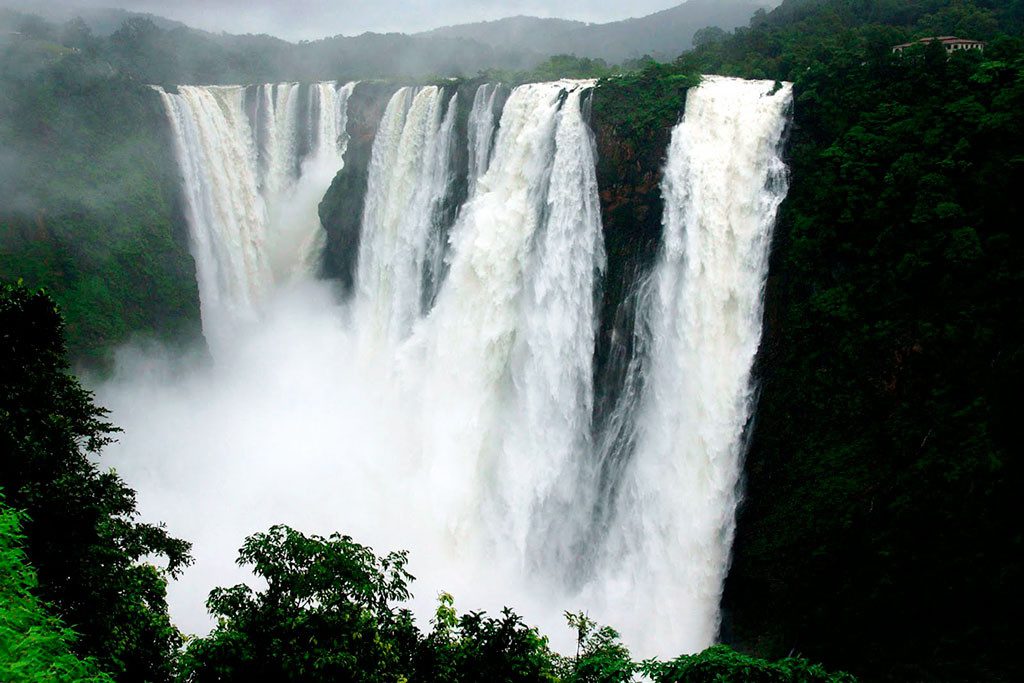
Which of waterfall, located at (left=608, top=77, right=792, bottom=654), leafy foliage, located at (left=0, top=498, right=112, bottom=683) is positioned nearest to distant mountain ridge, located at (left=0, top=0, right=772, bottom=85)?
waterfall, located at (left=608, top=77, right=792, bottom=654)

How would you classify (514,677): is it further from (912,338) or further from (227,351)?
(227,351)

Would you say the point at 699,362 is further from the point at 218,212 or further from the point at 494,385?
the point at 218,212

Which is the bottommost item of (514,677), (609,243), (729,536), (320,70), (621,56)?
(514,677)

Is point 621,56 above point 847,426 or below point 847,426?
above

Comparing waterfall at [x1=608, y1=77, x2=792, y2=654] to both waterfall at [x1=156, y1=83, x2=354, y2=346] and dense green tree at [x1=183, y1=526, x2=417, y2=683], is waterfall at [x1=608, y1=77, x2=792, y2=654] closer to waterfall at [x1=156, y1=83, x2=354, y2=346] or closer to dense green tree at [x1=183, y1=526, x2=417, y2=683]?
dense green tree at [x1=183, y1=526, x2=417, y2=683]

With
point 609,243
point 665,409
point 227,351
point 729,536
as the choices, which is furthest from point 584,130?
point 227,351

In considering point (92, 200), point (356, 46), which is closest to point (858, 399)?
point (92, 200)

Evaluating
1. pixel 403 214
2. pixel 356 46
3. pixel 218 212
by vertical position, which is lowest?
pixel 403 214
